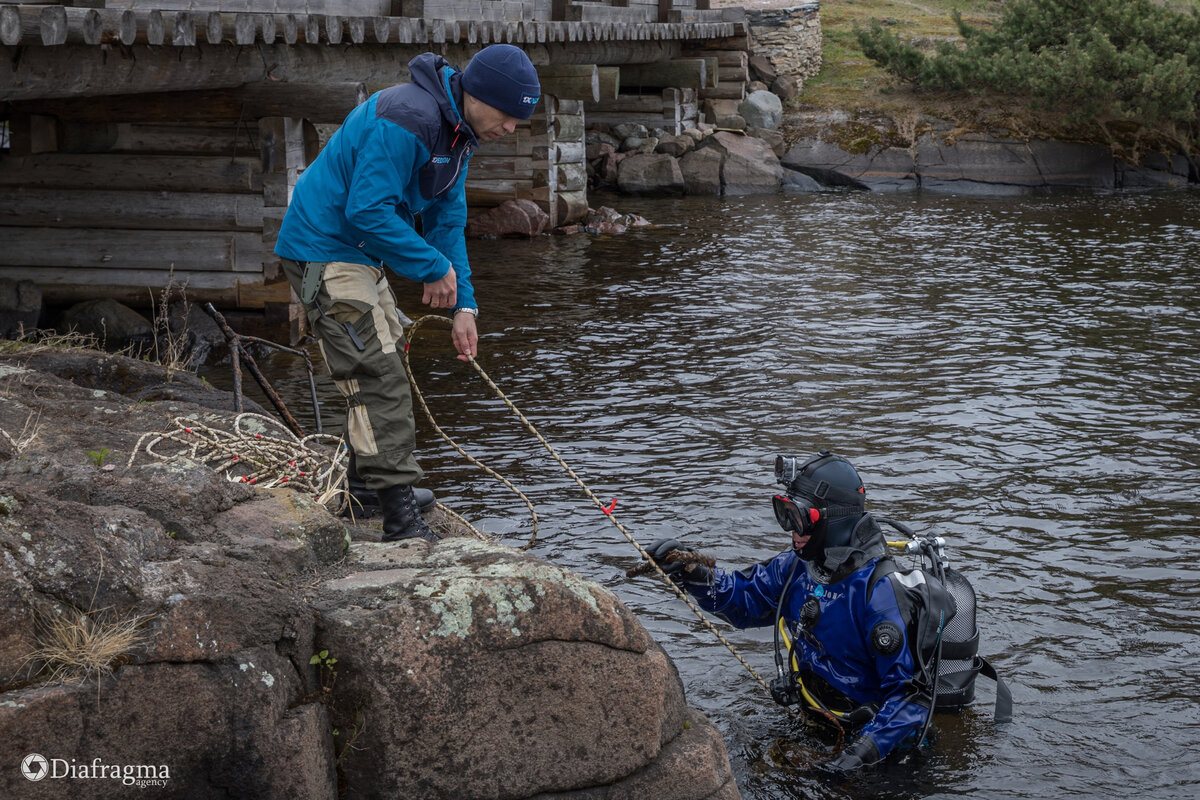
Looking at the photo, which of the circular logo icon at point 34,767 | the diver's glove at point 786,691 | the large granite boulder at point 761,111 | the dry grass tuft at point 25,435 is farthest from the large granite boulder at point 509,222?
the circular logo icon at point 34,767

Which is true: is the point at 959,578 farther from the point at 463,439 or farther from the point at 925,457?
the point at 463,439

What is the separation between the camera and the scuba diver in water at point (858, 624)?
15.0ft

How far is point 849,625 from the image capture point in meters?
4.75

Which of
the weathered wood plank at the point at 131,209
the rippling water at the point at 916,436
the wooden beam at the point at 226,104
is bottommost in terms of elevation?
the rippling water at the point at 916,436

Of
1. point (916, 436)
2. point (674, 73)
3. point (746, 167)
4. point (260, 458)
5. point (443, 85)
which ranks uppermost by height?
point (674, 73)

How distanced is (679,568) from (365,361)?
66.4 inches

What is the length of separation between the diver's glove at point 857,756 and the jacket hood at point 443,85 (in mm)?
2917

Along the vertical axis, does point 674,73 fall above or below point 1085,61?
below

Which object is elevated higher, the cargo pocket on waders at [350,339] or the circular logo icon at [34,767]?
the cargo pocket on waders at [350,339]

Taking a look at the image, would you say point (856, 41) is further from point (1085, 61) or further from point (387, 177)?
point (387, 177)

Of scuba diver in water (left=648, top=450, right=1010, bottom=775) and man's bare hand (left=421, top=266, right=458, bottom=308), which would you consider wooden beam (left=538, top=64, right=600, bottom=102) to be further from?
scuba diver in water (left=648, top=450, right=1010, bottom=775)

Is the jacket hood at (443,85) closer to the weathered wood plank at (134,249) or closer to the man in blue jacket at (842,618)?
the man in blue jacket at (842,618)

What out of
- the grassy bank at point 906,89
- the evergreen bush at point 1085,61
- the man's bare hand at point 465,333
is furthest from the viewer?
the grassy bank at point 906,89

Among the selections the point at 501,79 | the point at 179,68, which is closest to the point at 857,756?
the point at 501,79
